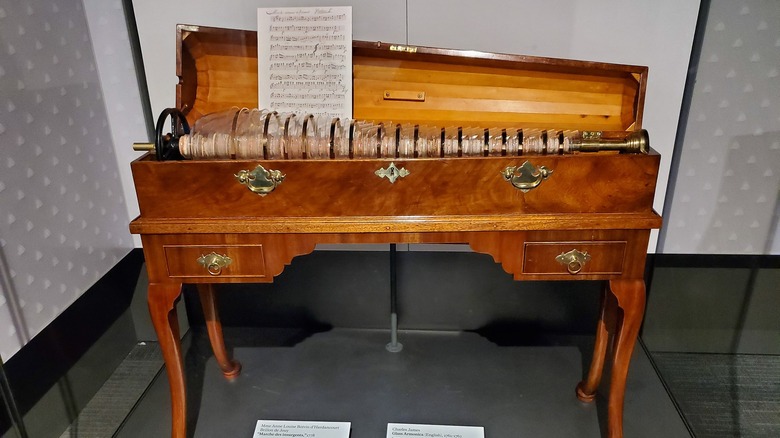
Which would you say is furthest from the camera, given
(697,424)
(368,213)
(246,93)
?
(697,424)

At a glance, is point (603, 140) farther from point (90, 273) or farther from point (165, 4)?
point (90, 273)

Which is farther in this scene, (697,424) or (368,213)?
(697,424)

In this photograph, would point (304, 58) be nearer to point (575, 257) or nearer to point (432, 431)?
point (575, 257)

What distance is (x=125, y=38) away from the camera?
175cm

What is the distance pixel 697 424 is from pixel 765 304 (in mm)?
449

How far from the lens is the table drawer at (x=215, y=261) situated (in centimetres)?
126

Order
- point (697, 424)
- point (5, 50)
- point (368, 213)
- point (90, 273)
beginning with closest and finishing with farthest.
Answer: point (368, 213), point (5, 50), point (697, 424), point (90, 273)

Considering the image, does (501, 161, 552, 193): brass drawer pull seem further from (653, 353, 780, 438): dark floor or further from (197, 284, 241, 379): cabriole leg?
(197, 284, 241, 379): cabriole leg

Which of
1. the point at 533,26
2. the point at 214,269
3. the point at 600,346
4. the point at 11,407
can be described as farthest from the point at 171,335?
the point at 533,26

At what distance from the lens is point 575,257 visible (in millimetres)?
1244

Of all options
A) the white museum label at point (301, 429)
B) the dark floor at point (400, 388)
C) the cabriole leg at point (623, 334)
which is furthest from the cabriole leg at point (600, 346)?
the white museum label at point (301, 429)

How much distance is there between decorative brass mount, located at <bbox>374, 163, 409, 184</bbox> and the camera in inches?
46.2

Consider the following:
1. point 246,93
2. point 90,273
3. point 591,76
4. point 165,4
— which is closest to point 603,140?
point 591,76

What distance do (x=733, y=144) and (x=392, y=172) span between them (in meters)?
1.14
